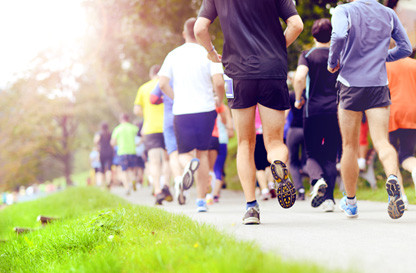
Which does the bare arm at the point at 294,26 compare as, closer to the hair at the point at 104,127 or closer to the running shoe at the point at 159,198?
the running shoe at the point at 159,198

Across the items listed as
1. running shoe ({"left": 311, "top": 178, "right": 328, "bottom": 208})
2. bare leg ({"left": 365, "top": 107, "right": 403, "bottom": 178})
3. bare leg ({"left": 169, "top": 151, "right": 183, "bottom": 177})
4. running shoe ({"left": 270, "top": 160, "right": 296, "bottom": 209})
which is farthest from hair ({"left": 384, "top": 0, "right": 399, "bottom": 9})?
bare leg ({"left": 169, "top": 151, "right": 183, "bottom": 177})

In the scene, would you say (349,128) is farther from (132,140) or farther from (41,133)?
(41,133)

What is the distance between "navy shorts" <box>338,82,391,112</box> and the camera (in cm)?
538

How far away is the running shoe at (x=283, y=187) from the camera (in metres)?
4.74

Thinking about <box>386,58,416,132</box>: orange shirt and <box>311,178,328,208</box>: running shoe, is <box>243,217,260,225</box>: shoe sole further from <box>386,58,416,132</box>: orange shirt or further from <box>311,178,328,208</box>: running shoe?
<box>386,58,416,132</box>: orange shirt

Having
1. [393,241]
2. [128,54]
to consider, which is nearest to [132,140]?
[128,54]

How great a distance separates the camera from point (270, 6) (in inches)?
208

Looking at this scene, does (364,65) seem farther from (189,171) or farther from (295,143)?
(295,143)

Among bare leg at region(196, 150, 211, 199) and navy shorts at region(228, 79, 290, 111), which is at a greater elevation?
navy shorts at region(228, 79, 290, 111)

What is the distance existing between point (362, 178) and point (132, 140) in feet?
21.8

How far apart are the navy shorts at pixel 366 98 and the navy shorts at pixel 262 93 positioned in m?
0.66

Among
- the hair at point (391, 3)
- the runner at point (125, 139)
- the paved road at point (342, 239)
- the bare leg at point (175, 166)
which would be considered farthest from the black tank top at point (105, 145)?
the hair at point (391, 3)

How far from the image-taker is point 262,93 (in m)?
5.19

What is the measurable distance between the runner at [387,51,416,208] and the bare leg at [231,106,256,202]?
235cm
